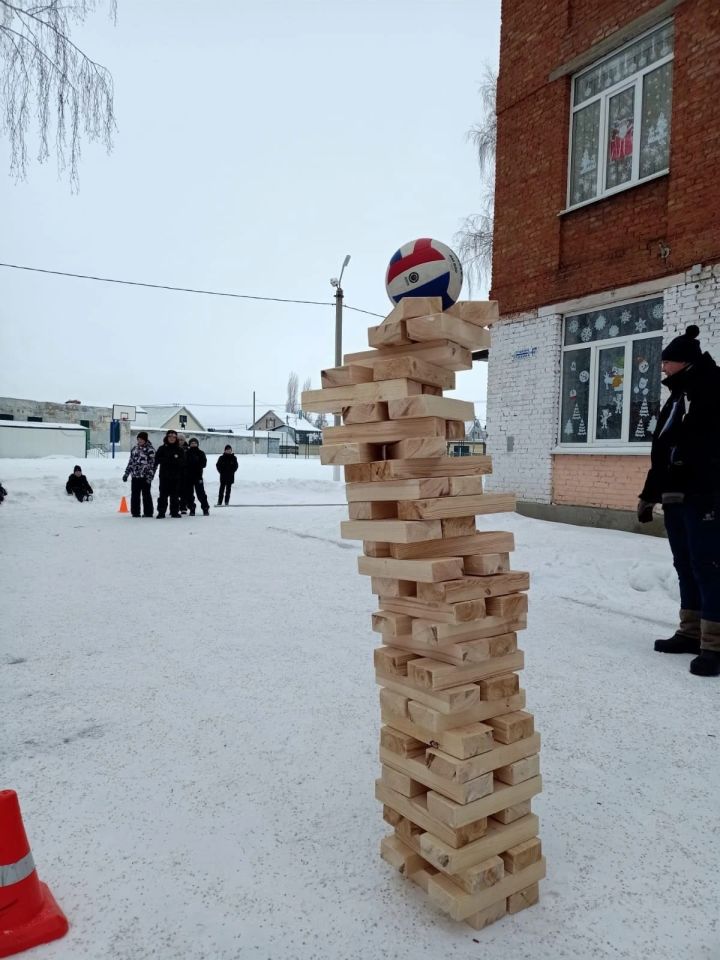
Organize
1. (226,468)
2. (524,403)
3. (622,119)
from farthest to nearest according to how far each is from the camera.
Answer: (226,468) → (524,403) → (622,119)

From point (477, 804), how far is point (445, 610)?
58cm

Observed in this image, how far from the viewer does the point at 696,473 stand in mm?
3713

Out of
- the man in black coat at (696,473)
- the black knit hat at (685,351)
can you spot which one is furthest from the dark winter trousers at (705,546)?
the black knit hat at (685,351)

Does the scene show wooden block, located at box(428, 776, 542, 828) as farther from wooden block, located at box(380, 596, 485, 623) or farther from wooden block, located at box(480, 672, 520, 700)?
wooden block, located at box(380, 596, 485, 623)

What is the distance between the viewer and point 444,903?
1.82m

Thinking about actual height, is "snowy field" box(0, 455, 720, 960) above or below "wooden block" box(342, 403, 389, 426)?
below

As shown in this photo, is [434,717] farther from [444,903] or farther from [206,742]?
[206,742]

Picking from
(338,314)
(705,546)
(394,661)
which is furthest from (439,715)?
(338,314)

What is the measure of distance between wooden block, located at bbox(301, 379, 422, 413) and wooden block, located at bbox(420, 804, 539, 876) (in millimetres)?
1315

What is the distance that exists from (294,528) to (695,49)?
8748 mm

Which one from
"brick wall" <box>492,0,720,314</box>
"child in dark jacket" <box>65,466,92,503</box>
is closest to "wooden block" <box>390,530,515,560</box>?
"brick wall" <box>492,0,720,314</box>

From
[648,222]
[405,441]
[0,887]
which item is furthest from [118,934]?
[648,222]

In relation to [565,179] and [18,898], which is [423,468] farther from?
[565,179]

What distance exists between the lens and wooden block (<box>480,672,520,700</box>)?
201cm
